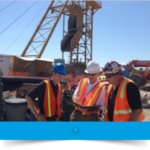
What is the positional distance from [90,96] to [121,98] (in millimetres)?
322

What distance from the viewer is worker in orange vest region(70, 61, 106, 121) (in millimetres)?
1598

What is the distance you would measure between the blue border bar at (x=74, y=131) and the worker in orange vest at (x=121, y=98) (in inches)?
2.9

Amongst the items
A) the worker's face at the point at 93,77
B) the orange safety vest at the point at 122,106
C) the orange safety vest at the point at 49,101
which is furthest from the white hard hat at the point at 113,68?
the orange safety vest at the point at 49,101

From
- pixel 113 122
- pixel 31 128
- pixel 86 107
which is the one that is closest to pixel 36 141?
pixel 31 128

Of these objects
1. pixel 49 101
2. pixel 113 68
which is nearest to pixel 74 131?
pixel 49 101

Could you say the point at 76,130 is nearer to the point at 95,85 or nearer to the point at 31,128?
the point at 31,128

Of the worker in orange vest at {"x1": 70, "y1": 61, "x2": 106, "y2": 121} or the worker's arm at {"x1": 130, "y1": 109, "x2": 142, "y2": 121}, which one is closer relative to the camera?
the worker's arm at {"x1": 130, "y1": 109, "x2": 142, "y2": 121}

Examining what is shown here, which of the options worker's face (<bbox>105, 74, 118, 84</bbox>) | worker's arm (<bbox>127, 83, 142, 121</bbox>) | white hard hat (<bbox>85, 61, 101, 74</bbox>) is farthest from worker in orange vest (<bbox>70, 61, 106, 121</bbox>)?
worker's arm (<bbox>127, 83, 142, 121</bbox>)

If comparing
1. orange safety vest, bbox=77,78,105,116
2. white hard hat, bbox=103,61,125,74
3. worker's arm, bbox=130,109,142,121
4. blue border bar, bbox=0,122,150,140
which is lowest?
blue border bar, bbox=0,122,150,140

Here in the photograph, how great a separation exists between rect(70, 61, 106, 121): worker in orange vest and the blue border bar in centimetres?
20

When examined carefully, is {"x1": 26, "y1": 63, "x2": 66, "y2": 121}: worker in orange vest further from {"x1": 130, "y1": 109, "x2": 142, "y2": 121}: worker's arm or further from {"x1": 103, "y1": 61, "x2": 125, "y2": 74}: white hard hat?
{"x1": 130, "y1": 109, "x2": 142, "y2": 121}: worker's arm

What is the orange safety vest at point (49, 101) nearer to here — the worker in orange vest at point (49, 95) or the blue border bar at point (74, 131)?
the worker in orange vest at point (49, 95)

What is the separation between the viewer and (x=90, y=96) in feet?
5.35

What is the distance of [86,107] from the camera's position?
5.28 ft
